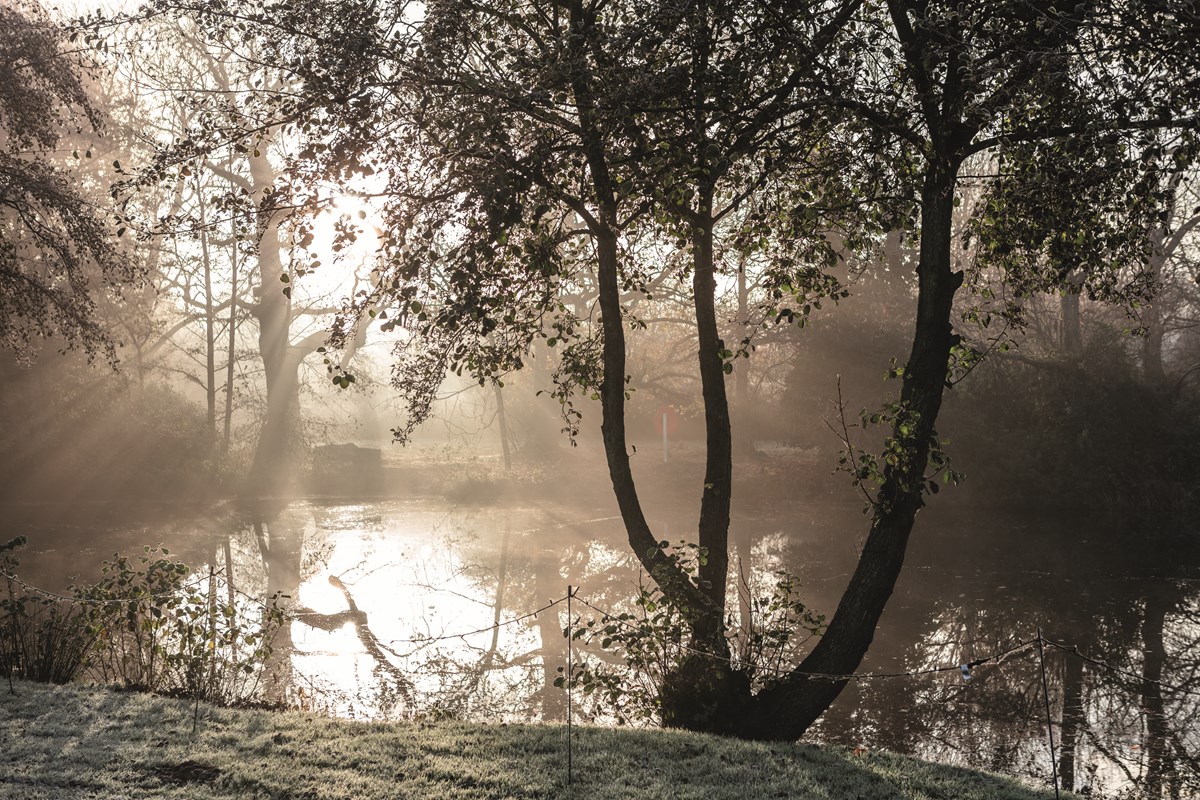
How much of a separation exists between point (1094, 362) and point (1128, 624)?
11380mm

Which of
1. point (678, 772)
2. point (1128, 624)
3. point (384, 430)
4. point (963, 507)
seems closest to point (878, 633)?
point (1128, 624)

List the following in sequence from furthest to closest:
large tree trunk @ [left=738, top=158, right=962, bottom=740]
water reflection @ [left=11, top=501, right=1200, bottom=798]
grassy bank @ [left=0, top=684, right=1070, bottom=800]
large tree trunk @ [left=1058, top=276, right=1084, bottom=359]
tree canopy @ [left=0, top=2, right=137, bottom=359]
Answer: large tree trunk @ [left=1058, top=276, right=1084, bottom=359], tree canopy @ [left=0, top=2, right=137, bottom=359], water reflection @ [left=11, top=501, right=1200, bottom=798], large tree trunk @ [left=738, top=158, right=962, bottom=740], grassy bank @ [left=0, top=684, right=1070, bottom=800]

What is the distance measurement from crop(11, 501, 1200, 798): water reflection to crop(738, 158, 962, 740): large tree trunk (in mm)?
1427

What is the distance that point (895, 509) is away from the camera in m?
8.45

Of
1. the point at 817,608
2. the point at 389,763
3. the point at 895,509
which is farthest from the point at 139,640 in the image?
the point at 817,608

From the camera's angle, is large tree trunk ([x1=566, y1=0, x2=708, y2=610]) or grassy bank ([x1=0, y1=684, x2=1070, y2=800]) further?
large tree trunk ([x1=566, y1=0, x2=708, y2=610])

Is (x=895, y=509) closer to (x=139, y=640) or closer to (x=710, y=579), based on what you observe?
(x=710, y=579)

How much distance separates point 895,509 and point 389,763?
15.6ft

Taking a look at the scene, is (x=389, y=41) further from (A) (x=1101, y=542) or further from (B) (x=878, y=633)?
(A) (x=1101, y=542)

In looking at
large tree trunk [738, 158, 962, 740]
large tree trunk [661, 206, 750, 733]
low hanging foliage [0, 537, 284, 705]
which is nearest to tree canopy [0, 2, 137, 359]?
low hanging foliage [0, 537, 284, 705]

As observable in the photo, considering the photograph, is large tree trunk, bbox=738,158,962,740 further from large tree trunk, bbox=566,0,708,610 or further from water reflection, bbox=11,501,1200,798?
water reflection, bbox=11,501,1200,798

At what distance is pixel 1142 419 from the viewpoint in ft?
76.6

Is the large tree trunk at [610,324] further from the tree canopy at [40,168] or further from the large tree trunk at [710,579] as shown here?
the tree canopy at [40,168]

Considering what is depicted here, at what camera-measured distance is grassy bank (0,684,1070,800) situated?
645cm
